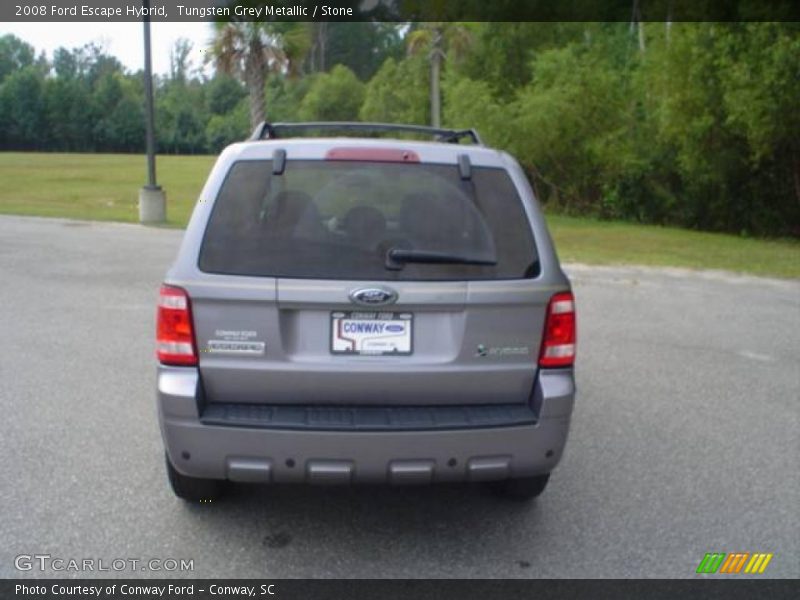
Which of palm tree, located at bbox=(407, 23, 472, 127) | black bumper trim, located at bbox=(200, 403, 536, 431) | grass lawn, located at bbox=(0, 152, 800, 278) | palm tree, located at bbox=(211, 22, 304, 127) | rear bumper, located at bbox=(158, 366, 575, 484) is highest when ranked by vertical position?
palm tree, located at bbox=(407, 23, 472, 127)

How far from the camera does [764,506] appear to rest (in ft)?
14.3

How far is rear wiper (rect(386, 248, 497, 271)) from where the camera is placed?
11.7ft

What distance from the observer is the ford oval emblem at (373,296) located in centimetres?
348

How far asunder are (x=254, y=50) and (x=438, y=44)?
11.5 m

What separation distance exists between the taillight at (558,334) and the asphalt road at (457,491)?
2.96 ft

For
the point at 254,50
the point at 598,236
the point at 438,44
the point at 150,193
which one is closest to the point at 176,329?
the point at 150,193

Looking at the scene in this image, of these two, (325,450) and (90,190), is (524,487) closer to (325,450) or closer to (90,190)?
(325,450)

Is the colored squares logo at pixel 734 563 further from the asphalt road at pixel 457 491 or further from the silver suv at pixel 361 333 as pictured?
the silver suv at pixel 361 333

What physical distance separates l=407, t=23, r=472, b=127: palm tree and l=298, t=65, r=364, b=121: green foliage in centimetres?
3017

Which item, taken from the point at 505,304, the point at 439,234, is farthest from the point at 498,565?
the point at 439,234

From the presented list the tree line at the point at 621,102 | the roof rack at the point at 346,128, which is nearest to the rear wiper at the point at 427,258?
the roof rack at the point at 346,128

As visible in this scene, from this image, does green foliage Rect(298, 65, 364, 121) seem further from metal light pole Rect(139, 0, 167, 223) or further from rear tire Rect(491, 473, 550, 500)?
rear tire Rect(491, 473, 550, 500)

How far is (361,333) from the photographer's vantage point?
3.55 m

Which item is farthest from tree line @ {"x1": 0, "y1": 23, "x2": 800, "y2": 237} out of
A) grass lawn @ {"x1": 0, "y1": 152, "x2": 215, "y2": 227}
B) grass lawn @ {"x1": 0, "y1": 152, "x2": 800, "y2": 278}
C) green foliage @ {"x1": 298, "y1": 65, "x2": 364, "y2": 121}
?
green foliage @ {"x1": 298, "y1": 65, "x2": 364, "y2": 121}
